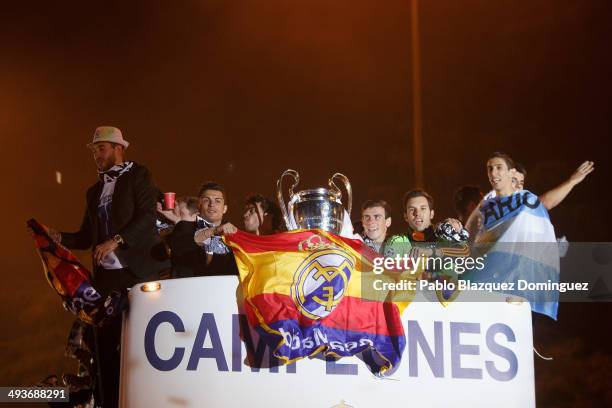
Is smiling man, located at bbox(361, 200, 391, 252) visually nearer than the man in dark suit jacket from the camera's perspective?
No

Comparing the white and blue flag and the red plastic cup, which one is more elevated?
the red plastic cup

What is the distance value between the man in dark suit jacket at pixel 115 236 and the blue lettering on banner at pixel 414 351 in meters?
0.54

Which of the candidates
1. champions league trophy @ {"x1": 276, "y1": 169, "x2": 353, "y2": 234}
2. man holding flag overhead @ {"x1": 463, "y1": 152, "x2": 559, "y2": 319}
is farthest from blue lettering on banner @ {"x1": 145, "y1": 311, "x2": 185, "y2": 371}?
man holding flag overhead @ {"x1": 463, "y1": 152, "x2": 559, "y2": 319}

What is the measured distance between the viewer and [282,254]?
3.43 m

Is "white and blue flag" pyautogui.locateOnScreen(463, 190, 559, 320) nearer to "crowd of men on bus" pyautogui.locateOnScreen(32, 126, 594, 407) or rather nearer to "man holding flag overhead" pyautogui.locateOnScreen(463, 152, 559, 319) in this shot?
"man holding flag overhead" pyautogui.locateOnScreen(463, 152, 559, 319)

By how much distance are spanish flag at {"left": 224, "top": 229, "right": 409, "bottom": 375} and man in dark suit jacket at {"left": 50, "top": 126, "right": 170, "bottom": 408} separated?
87 cm

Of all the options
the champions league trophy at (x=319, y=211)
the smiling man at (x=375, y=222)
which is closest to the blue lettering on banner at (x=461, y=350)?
the champions league trophy at (x=319, y=211)

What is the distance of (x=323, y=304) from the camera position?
10.8 ft

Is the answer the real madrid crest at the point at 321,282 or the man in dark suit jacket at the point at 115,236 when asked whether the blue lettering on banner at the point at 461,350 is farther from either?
the man in dark suit jacket at the point at 115,236

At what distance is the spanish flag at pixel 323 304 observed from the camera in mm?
3215

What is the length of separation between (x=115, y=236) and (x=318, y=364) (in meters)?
1.48

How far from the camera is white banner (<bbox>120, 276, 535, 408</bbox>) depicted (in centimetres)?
315

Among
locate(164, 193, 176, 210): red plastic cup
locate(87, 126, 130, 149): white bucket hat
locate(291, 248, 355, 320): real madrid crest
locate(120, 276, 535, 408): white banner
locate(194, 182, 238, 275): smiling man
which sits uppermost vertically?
locate(87, 126, 130, 149): white bucket hat

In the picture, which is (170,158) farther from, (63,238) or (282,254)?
(282,254)
